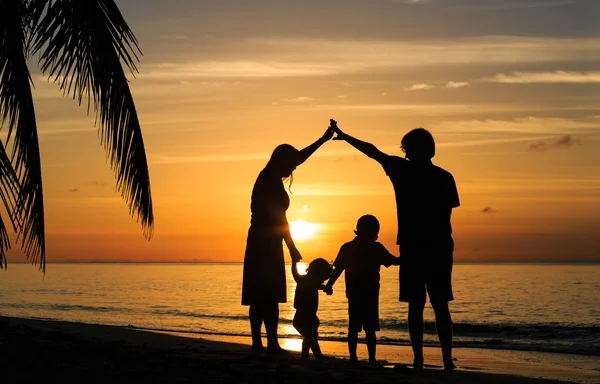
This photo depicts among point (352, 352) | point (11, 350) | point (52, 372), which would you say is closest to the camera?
point (52, 372)

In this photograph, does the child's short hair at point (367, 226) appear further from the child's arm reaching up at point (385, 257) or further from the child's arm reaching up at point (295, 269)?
the child's arm reaching up at point (295, 269)

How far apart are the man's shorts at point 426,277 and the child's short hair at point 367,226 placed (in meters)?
0.77

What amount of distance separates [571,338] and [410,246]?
13.1m

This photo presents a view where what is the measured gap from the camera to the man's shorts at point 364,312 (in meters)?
7.33

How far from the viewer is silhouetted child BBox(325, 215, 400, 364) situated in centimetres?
735

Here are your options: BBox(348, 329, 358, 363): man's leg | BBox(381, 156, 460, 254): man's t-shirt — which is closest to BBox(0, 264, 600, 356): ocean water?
BBox(348, 329, 358, 363): man's leg

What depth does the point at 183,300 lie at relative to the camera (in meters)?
28.5

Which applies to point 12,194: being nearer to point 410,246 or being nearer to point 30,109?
point 30,109

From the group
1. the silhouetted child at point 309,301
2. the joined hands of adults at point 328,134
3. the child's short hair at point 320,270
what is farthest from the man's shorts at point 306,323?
the joined hands of adults at point 328,134

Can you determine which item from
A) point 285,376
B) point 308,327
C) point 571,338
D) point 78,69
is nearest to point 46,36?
point 78,69

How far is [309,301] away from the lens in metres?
7.70

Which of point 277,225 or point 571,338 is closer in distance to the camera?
point 277,225

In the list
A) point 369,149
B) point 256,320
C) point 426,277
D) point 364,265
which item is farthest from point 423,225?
point 256,320

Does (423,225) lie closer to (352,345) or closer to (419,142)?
(419,142)
